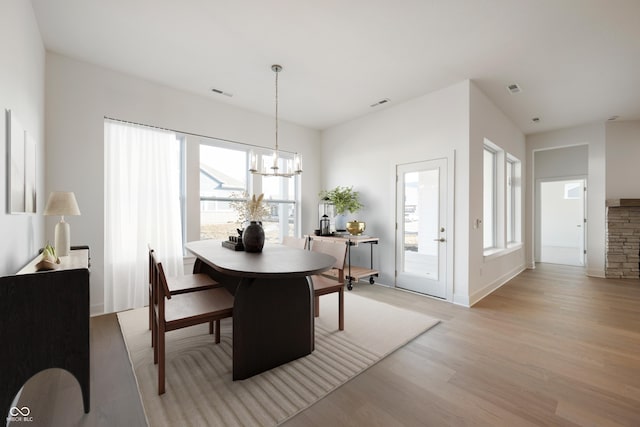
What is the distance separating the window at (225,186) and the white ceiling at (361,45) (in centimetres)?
86

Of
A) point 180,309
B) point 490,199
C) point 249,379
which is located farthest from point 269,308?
point 490,199

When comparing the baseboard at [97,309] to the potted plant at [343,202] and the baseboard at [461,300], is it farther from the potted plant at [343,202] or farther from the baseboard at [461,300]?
the baseboard at [461,300]

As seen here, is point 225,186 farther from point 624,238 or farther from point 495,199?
point 624,238

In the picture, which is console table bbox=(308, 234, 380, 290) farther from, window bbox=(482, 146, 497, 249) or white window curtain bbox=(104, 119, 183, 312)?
white window curtain bbox=(104, 119, 183, 312)

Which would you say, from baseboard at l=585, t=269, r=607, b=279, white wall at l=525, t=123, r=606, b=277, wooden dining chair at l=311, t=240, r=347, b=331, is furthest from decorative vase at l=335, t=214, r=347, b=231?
baseboard at l=585, t=269, r=607, b=279

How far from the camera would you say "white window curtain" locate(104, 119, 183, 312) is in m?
3.24

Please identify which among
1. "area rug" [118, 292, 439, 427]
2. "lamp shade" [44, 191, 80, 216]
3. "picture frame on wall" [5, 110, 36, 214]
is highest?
"picture frame on wall" [5, 110, 36, 214]

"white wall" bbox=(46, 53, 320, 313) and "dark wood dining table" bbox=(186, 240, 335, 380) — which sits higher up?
"white wall" bbox=(46, 53, 320, 313)

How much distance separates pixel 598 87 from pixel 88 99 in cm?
639

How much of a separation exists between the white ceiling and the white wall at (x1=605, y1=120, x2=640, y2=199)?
1.20 metres

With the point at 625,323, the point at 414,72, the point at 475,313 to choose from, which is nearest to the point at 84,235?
the point at 414,72

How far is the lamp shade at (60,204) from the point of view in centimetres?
227

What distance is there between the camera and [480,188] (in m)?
3.78

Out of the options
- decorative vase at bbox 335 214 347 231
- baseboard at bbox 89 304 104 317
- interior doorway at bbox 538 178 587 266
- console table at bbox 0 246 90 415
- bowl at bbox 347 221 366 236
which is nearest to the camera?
console table at bbox 0 246 90 415
